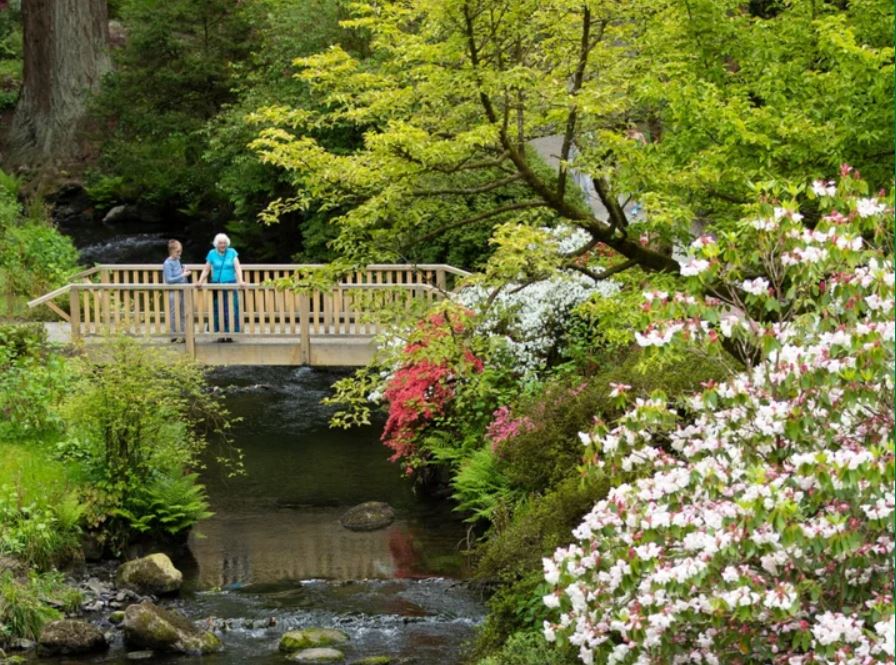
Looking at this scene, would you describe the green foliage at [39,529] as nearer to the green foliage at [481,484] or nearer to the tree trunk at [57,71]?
the green foliage at [481,484]

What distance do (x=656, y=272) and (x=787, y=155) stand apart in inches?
68.3

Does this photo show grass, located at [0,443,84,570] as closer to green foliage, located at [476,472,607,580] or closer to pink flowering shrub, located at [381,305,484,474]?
pink flowering shrub, located at [381,305,484,474]

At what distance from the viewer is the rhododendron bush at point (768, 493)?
289 inches

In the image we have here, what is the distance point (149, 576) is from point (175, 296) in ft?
20.0

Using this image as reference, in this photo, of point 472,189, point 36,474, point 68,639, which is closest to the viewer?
point 472,189

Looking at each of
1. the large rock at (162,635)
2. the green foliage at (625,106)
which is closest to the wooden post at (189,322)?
the green foliage at (625,106)

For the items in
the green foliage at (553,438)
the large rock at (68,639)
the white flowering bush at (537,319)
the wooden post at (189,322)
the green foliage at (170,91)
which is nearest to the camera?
the large rock at (68,639)

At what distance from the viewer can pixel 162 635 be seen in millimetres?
14102

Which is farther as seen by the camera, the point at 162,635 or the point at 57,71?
the point at 57,71

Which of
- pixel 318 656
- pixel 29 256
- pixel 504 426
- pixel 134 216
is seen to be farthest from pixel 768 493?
pixel 134 216

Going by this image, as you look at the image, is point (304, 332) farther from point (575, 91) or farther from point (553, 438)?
point (575, 91)

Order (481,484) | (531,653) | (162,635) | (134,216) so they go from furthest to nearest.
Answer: (134,216), (481,484), (162,635), (531,653)

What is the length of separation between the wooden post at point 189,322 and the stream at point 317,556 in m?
1.68

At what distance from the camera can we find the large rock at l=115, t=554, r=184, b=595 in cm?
1580
